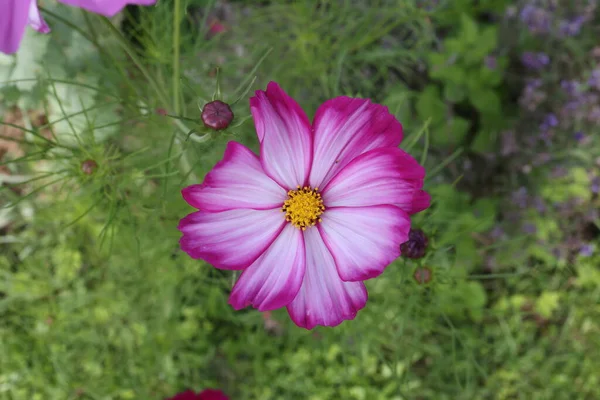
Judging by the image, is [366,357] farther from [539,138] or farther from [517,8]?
[517,8]

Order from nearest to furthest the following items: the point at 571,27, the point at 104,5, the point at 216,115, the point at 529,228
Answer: the point at 104,5
the point at 216,115
the point at 571,27
the point at 529,228

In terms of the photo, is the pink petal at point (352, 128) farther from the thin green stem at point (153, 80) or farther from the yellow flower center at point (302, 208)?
the thin green stem at point (153, 80)

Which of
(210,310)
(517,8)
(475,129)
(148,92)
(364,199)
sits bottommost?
(364,199)

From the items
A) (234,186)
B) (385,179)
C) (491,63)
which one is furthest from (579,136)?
(234,186)

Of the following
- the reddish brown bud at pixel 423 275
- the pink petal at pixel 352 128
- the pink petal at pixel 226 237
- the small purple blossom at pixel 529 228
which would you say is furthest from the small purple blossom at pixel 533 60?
the pink petal at pixel 226 237

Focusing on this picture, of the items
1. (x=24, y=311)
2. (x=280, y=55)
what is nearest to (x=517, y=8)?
(x=280, y=55)

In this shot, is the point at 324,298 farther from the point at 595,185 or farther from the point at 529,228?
the point at 595,185
